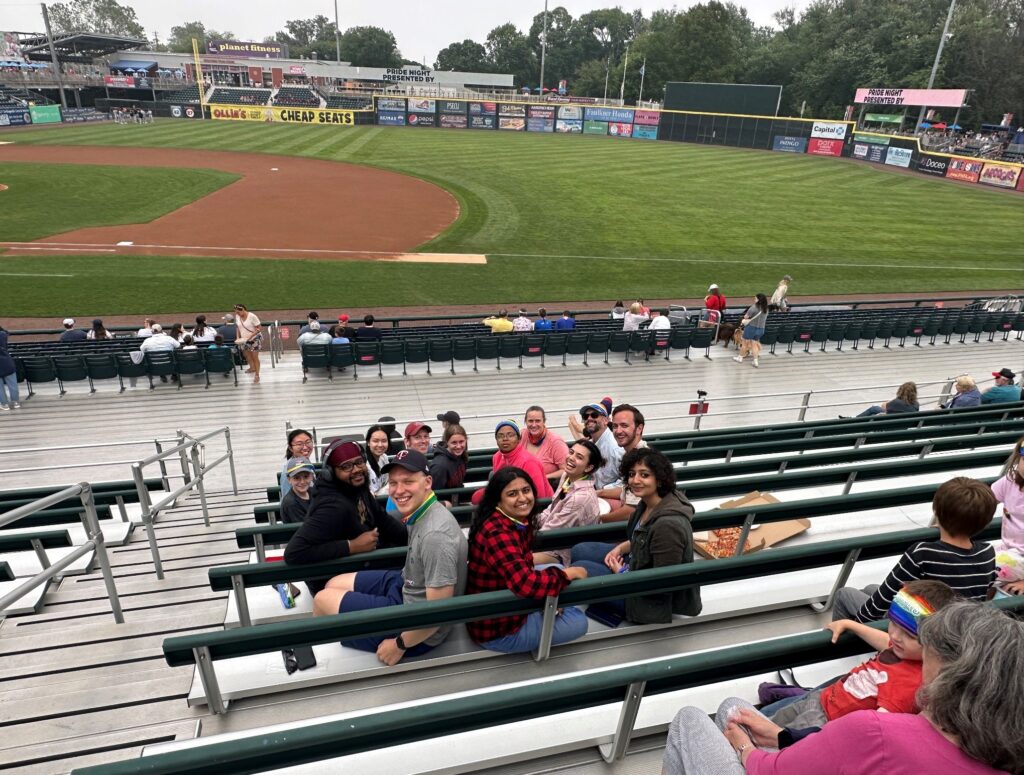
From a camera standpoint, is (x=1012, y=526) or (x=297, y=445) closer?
(x=1012, y=526)

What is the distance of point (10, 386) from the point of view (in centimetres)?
1165

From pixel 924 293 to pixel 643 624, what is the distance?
2600 cm

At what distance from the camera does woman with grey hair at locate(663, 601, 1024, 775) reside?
1584 millimetres

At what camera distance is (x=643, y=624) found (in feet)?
11.7

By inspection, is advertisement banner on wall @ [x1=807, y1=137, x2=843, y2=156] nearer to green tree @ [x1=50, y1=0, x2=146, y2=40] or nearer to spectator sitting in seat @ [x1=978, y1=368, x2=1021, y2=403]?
spectator sitting in seat @ [x1=978, y1=368, x2=1021, y2=403]

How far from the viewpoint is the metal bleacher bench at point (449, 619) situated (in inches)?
103

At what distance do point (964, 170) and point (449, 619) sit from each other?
59.0m

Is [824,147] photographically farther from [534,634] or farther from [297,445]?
[534,634]

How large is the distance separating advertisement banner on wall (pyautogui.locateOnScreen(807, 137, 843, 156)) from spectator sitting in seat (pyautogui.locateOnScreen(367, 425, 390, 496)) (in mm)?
63838

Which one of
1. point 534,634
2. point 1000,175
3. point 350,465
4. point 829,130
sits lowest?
point 534,634

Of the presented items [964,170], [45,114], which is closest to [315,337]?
[964,170]

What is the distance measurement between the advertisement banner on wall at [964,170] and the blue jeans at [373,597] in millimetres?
58173

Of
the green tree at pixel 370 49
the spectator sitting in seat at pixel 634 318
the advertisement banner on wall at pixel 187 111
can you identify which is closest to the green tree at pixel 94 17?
the green tree at pixel 370 49

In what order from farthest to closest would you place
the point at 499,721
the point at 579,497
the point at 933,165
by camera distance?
the point at 933,165 → the point at 579,497 → the point at 499,721
